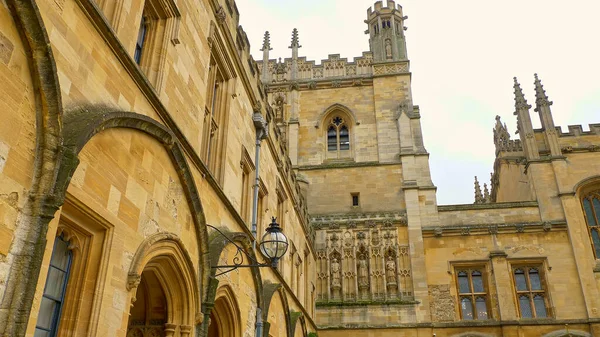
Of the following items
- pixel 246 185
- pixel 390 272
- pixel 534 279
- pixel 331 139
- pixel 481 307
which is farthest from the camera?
pixel 331 139

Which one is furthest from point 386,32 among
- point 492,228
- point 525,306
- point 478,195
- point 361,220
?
point 525,306

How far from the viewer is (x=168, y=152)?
634 centimetres

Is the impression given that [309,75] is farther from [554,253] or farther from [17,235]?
[17,235]

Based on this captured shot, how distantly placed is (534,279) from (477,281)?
2062 millimetres

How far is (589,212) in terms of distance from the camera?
2041 cm

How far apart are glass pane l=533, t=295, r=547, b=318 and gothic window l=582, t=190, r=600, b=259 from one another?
2.70 metres

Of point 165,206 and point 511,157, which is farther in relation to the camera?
point 511,157

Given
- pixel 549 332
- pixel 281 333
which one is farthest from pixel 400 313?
pixel 281 333

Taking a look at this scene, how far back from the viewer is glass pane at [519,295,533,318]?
18.8m

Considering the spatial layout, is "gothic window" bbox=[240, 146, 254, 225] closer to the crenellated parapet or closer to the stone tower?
the crenellated parapet

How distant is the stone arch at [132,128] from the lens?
4090 millimetres

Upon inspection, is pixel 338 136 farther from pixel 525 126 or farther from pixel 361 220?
pixel 525 126

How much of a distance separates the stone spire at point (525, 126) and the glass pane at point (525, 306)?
19.1 feet

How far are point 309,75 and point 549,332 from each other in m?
15.8
